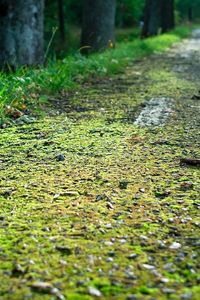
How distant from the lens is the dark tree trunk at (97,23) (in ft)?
30.2

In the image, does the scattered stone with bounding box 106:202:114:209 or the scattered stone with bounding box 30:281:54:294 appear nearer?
the scattered stone with bounding box 30:281:54:294

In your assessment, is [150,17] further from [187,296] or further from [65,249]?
[187,296]

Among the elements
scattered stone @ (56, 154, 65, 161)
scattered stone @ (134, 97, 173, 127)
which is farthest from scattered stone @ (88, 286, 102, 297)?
scattered stone @ (134, 97, 173, 127)

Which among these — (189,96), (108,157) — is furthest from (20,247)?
(189,96)

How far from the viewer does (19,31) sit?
5.60 m

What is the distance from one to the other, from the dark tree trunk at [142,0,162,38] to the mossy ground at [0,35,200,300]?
15.7 metres

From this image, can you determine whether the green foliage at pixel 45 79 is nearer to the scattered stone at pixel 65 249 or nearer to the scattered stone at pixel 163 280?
the scattered stone at pixel 65 249

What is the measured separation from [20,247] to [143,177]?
2.78 ft

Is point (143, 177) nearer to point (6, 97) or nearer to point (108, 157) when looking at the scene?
point (108, 157)

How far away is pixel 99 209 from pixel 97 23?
777 cm

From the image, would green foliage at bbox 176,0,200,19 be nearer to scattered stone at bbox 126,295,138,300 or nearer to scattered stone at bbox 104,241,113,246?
scattered stone at bbox 104,241,113,246

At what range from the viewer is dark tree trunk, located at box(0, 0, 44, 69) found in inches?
216

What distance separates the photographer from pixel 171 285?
1.38 m

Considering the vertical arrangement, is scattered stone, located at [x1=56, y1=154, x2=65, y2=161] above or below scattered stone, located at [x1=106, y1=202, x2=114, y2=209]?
below
